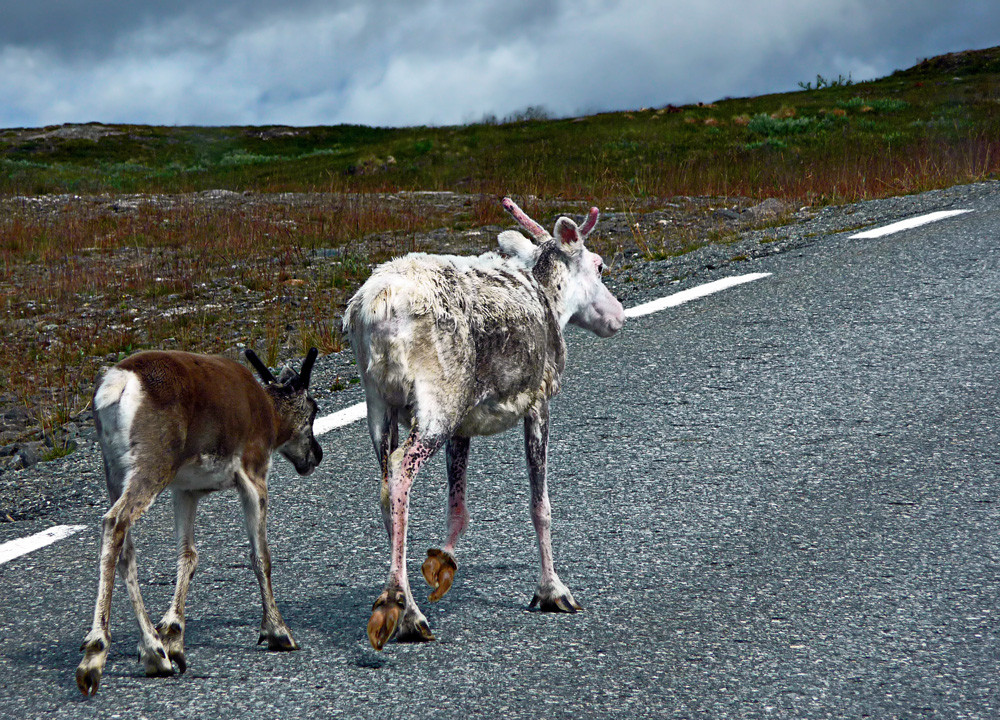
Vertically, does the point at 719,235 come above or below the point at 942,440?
above

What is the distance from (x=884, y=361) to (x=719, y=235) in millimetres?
5648

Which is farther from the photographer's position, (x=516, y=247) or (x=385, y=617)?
(x=516, y=247)

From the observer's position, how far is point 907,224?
36.8 feet

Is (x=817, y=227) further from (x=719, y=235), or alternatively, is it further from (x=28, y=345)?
(x=28, y=345)

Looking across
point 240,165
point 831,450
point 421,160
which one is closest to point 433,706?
point 831,450

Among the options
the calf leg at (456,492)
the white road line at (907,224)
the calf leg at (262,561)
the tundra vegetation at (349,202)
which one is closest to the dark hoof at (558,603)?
the calf leg at (456,492)

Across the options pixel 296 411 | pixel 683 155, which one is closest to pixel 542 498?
pixel 296 411

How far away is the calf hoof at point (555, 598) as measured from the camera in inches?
173

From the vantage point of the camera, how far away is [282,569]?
4969 millimetres

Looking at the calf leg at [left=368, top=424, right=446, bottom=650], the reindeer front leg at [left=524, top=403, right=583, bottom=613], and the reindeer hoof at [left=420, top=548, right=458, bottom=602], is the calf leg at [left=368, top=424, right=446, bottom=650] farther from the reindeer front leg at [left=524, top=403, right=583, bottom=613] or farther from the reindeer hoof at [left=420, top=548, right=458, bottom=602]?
the reindeer front leg at [left=524, top=403, right=583, bottom=613]

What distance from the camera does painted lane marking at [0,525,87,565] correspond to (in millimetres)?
5293

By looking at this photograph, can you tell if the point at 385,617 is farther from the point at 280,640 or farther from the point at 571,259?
the point at 571,259

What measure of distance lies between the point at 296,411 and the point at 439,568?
141 cm

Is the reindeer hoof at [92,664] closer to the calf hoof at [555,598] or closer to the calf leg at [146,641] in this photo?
the calf leg at [146,641]
